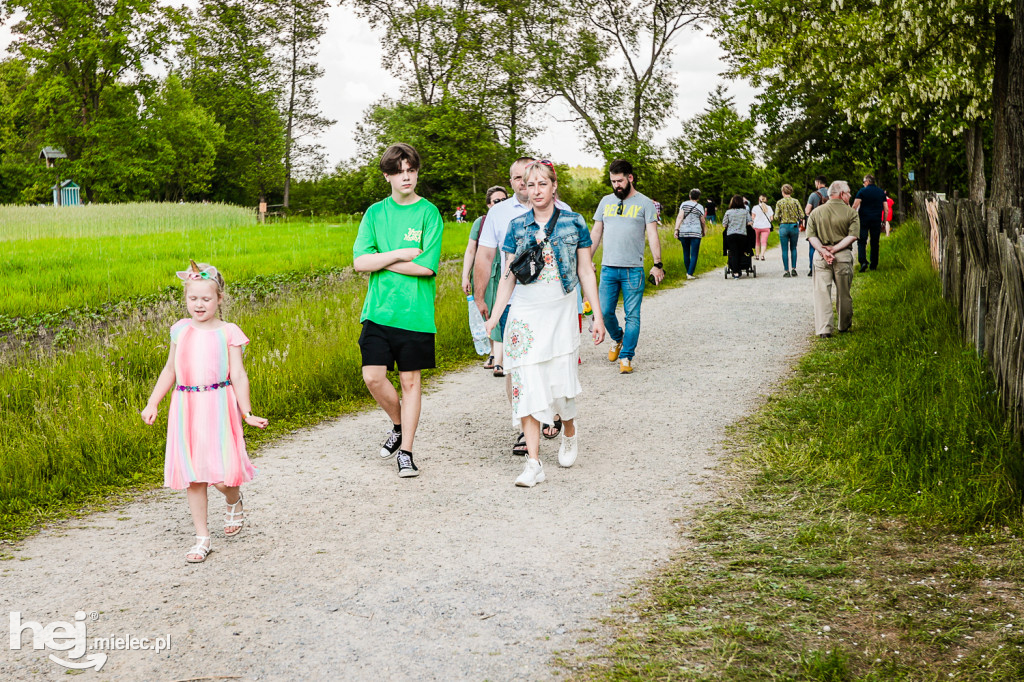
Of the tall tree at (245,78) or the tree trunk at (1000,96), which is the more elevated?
the tall tree at (245,78)

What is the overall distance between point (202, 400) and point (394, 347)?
166 centimetres

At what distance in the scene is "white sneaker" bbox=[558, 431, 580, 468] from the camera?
641 cm

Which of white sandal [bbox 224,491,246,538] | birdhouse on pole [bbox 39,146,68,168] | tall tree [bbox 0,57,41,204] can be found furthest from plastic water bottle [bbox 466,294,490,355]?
birdhouse on pole [bbox 39,146,68,168]

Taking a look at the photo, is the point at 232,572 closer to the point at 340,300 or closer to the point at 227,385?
the point at 227,385

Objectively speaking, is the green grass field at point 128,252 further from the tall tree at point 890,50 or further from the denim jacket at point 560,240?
the denim jacket at point 560,240

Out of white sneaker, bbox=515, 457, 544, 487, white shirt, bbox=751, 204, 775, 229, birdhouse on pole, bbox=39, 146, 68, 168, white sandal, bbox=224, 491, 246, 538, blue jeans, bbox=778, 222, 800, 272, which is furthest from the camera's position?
birdhouse on pole, bbox=39, 146, 68, 168

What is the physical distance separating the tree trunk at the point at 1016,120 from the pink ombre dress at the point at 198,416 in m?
10.2

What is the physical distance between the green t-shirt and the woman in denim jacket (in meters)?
0.50

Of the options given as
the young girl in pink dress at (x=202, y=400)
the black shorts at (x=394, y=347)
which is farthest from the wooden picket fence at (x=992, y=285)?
the young girl in pink dress at (x=202, y=400)

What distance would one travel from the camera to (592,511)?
543 centimetres

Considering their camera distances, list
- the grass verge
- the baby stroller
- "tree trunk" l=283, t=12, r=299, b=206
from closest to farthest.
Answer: the grass verge → the baby stroller → "tree trunk" l=283, t=12, r=299, b=206

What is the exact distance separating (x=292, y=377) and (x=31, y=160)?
2531 inches

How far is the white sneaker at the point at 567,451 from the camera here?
641 cm

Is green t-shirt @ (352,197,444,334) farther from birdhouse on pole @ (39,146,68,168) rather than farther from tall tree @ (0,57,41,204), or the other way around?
birdhouse on pole @ (39,146,68,168)
